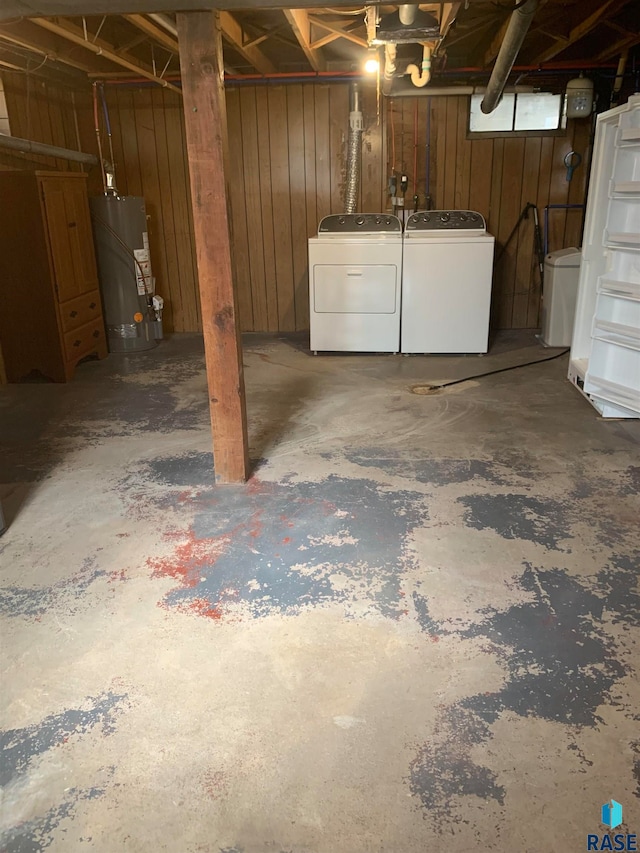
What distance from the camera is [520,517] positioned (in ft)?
8.43

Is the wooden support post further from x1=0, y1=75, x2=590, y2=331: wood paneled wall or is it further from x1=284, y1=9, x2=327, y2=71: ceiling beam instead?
x1=0, y1=75, x2=590, y2=331: wood paneled wall

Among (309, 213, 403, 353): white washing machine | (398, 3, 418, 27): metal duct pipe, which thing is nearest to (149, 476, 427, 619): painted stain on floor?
(309, 213, 403, 353): white washing machine

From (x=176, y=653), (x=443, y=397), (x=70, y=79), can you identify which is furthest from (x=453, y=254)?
(x=176, y=653)

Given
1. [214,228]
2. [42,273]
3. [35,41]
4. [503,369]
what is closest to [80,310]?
[42,273]

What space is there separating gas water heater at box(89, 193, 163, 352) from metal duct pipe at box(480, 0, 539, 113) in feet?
9.33

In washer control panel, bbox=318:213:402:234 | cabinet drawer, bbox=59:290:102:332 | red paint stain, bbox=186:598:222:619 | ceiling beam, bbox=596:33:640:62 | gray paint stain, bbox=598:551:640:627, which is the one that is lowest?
red paint stain, bbox=186:598:222:619

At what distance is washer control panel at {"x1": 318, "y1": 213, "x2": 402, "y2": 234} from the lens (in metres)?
5.13

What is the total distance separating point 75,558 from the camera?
7.79 ft

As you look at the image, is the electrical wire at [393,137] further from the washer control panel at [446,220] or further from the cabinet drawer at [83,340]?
the cabinet drawer at [83,340]

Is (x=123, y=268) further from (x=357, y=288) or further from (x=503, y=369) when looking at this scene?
(x=503, y=369)

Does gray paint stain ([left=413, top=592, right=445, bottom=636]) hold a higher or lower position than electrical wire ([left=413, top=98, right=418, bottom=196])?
lower

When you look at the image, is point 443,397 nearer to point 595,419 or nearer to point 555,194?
point 595,419

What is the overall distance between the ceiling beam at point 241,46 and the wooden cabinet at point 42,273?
4.89 ft

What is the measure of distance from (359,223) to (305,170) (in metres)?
0.90
